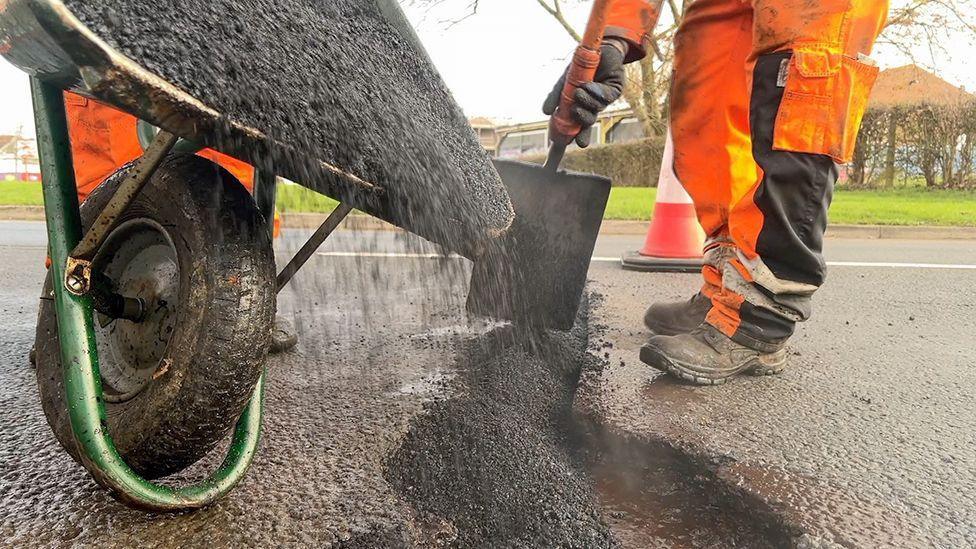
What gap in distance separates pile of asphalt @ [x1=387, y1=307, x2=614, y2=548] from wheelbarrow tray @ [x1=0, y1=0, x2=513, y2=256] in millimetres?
504

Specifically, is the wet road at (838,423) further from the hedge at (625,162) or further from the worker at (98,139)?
the hedge at (625,162)

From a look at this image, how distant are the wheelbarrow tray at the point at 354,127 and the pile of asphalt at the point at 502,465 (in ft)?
1.65

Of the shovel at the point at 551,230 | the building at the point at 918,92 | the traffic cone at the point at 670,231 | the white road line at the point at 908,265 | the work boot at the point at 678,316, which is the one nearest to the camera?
the shovel at the point at 551,230

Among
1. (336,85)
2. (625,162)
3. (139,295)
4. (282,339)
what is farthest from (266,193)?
(625,162)

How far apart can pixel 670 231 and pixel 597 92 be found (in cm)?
289

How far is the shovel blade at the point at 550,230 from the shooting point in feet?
7.29

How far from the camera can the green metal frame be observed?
3.30 ft

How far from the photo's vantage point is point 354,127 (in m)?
1.00

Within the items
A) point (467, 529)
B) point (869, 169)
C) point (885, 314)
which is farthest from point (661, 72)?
point (467, 529)

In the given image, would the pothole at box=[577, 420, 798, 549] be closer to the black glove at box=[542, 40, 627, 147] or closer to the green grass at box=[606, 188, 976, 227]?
the black glove at box=[542, 40, 627, 147]

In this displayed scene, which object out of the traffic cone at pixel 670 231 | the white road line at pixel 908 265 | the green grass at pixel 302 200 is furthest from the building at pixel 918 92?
the green grass at pixel 302 200

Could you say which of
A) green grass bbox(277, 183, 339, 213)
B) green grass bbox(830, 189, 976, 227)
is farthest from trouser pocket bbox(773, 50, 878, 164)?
green grass bbox(830, 189, 976, 227)

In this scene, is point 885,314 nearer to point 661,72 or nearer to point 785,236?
point 785,236

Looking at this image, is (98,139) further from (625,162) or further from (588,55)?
(625,162)
